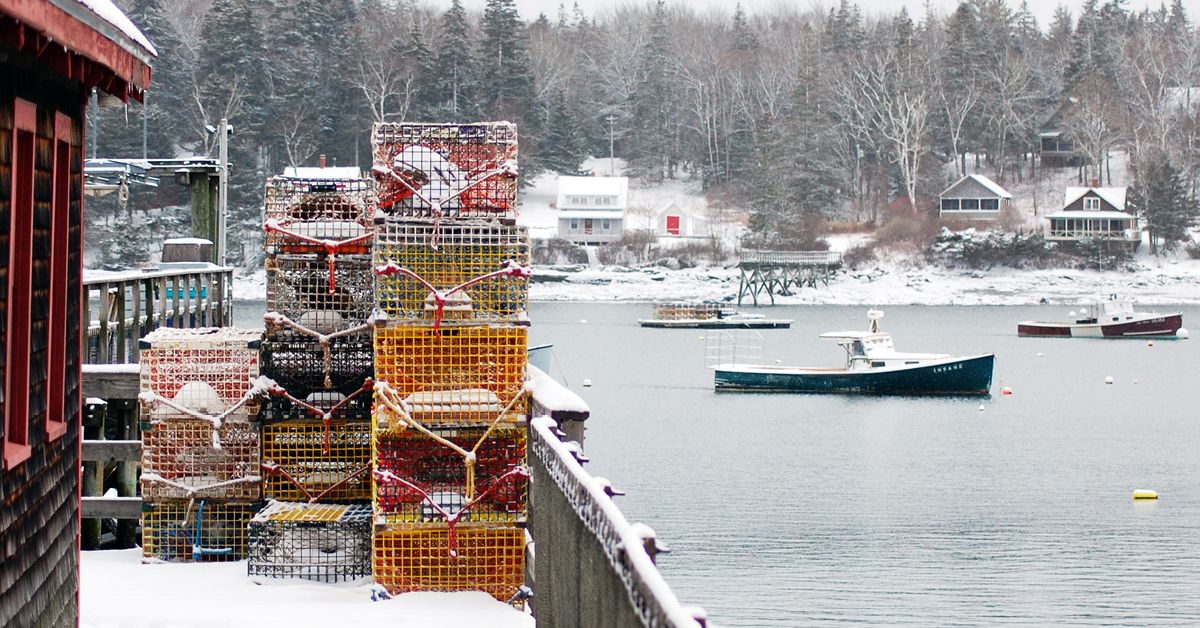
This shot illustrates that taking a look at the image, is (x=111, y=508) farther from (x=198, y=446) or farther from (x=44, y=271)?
(x=44, y=271)

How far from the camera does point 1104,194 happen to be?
107875 millimetres

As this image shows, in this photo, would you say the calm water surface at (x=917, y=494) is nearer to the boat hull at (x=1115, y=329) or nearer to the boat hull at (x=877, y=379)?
the boat hull at (x=877, y=379)

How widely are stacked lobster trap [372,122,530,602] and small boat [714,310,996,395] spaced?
142 ft

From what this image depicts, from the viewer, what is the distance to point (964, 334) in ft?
265

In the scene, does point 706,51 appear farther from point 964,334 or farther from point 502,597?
point 502,597

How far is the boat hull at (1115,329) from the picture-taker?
262 ft

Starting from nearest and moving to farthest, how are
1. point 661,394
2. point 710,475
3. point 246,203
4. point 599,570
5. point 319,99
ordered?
1. point 599,570
2. point 710,475
3. point 661,394
4. point 246,203
5. point 319,99

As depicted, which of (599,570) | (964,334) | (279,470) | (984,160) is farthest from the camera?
(984,160)

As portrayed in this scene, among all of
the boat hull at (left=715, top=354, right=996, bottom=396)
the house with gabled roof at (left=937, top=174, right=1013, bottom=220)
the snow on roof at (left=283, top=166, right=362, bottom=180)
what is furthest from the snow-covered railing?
the house with gabled roof at (left=937, top=174, right=1013, bottom=220)

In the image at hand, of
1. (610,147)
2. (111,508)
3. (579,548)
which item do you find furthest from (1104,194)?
(579,548)

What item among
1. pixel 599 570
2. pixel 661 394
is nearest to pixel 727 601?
pixel 599 570

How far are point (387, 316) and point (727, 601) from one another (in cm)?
1249

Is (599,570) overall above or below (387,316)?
below

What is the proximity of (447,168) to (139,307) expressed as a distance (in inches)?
406
